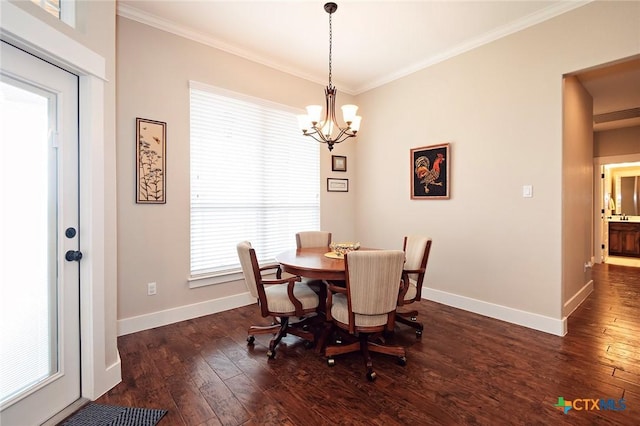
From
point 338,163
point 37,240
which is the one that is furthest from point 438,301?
point 37,240

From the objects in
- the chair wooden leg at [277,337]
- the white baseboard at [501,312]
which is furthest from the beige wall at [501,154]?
the chair wooden leg at [277,337]

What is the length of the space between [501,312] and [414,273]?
1376 millimetres

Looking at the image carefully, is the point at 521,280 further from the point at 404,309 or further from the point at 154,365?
the point at 154,365

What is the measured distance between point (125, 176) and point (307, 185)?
2212 millimetres

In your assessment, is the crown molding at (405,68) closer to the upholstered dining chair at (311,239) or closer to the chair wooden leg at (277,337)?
the upholstered dining chair at (311,239)

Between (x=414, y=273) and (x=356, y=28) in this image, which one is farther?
(x=356, y=28)

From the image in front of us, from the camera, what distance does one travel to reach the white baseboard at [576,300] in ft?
9.95

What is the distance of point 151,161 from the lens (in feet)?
9.62

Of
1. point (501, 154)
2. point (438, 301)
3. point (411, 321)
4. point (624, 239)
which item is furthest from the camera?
point (624, 239)

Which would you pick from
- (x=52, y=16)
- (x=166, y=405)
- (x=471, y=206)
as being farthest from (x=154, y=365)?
(x=471, y=206)

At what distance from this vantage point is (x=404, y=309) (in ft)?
11.3

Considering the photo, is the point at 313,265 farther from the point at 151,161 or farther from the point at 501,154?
the point at 501,154

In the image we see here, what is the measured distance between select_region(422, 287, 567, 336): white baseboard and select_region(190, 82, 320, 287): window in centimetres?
195

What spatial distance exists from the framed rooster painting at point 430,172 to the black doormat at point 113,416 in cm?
342
